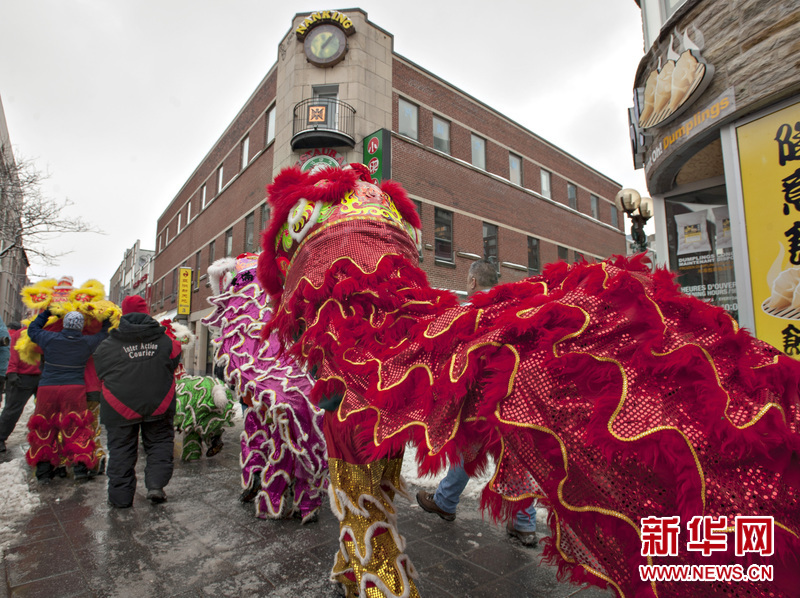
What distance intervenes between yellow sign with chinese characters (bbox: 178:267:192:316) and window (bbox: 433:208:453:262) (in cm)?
1311

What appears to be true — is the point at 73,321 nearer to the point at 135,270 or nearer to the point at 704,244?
the point at 704,244

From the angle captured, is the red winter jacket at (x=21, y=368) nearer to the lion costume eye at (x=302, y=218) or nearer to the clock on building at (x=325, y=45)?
the lion costume eye at (x=302, y=218)

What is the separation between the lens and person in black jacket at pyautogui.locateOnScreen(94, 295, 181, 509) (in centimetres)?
352

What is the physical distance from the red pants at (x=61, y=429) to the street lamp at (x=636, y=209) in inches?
263

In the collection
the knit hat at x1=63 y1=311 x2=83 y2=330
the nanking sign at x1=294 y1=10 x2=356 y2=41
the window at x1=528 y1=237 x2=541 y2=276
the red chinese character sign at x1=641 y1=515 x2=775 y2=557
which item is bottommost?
the red chinese character sign at x1=641 y1=515 x2=775 y2=557

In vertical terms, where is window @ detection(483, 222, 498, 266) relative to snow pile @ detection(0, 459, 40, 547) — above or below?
above

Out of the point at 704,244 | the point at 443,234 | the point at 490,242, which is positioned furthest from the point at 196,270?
the point at 704,244

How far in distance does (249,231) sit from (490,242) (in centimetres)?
904

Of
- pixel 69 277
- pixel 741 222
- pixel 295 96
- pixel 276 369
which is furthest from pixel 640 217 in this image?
pixel 295 96

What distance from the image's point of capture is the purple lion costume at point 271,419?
9.33 feet

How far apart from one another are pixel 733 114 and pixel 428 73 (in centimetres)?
1265

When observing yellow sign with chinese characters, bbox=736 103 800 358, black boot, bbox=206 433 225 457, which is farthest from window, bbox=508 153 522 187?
black boot, bbox=206 433 225 457

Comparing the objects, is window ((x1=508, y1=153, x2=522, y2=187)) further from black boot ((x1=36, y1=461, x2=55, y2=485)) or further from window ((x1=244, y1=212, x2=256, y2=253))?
black boot ((x1=36, y1=461, x2=55, y2=485))

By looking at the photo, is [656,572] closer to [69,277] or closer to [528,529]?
[528,529]
